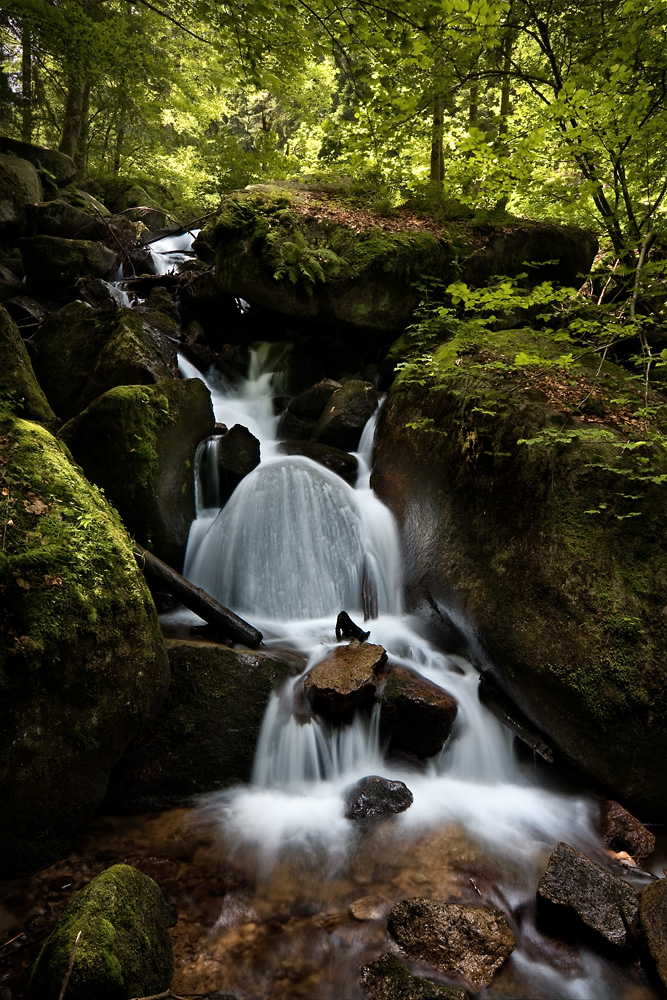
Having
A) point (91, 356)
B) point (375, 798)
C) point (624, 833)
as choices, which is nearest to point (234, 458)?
point (91, 356)

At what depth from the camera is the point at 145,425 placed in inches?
230

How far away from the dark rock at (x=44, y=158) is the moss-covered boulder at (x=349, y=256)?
6849 millimetres

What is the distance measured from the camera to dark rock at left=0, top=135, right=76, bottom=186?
39.9ft

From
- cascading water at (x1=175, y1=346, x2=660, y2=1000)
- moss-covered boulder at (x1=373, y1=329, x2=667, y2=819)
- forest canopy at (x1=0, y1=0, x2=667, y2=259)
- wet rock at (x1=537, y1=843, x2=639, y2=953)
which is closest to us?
wet rock at (x1=537, y1=843, x2=639, y2=953)

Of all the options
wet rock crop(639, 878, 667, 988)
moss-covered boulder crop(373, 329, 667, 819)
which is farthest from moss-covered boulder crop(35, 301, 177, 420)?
wet rock crop(639, 878, 667, 988)

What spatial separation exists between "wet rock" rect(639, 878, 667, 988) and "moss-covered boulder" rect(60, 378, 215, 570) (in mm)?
5082

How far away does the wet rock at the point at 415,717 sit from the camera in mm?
4473

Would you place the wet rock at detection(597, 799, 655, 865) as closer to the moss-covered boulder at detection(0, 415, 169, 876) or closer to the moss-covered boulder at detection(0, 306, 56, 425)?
the moss-covered boulder at detection(0, 415, 169, 876)

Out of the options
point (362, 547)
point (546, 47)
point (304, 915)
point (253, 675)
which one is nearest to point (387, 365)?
point (362, 547)

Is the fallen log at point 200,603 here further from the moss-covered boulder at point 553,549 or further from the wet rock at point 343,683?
the moss-covered boulder at point 553,549

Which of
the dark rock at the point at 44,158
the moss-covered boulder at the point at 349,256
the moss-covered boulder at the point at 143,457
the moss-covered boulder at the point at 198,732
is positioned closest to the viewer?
the moss-covered boulder at the point at 198,732

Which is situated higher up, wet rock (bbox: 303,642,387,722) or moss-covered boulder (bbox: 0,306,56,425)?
moss-covered boulder (bbox: 0,306,56,425)

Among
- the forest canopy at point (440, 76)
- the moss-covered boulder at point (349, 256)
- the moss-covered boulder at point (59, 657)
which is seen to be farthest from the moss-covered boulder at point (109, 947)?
the moss-covered boulder at point (349, 256)

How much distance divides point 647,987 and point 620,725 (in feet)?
5.47
